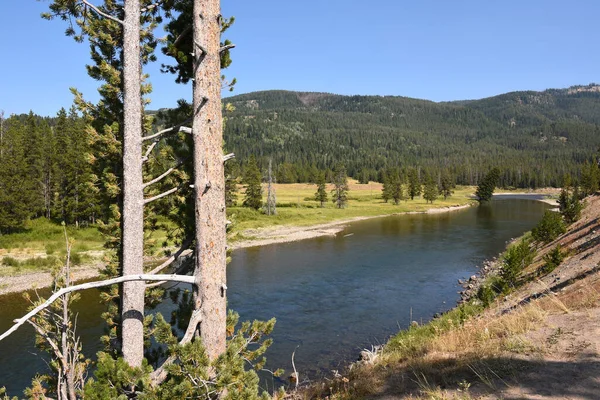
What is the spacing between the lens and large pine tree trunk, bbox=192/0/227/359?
212 inches

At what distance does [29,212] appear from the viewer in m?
42.7

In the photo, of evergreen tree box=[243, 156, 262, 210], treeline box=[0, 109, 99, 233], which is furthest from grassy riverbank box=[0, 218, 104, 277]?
evergreen tree box=[243, 156, 262, 210]

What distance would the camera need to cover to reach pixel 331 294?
2673cm

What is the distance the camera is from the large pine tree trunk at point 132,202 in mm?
6773

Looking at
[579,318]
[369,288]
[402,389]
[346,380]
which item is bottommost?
[369,288]

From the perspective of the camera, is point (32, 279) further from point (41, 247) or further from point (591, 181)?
point (591, 181)

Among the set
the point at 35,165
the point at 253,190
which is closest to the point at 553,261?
the point at 35,165

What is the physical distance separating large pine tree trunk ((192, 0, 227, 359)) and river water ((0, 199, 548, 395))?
11.8m

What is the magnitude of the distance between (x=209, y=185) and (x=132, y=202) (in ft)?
7.40

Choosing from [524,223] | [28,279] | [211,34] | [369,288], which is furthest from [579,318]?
[524,223]

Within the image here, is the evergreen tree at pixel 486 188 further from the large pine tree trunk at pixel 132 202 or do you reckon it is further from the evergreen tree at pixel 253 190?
the large pine tree trunk at pixel 132 202

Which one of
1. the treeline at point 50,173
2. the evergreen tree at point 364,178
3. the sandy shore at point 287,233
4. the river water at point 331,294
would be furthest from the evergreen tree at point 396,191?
the treeline at point 50,173

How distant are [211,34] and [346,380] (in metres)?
7.14

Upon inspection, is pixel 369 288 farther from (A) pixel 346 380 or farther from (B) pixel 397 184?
(B) pixel 397 184
